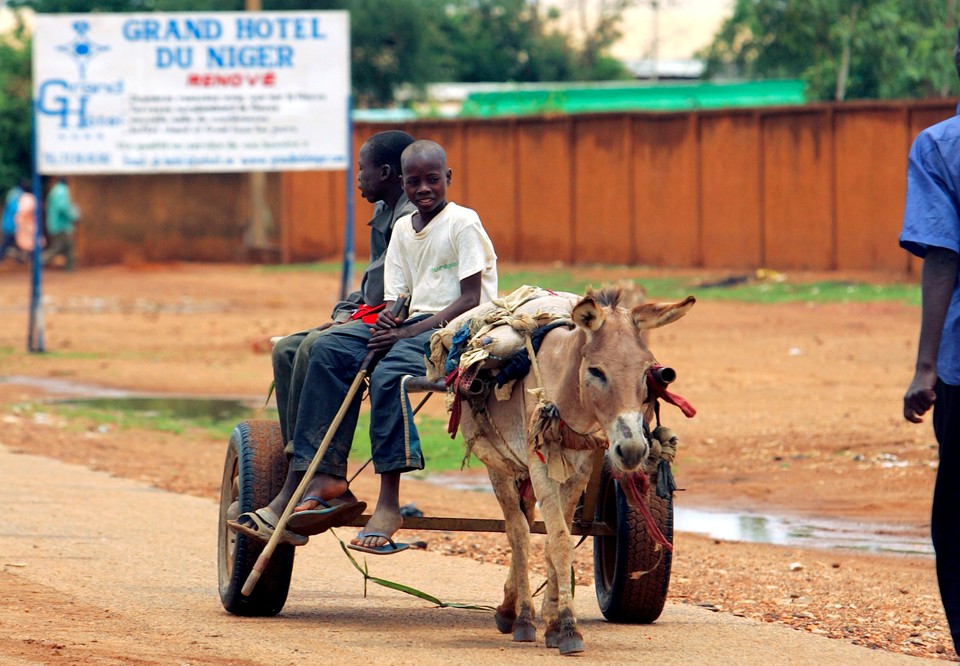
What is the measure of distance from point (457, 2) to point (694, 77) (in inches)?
529

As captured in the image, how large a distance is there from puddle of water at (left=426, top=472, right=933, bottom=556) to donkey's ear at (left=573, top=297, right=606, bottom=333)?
4.20 m

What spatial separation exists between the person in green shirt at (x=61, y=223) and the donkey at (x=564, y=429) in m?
29.2

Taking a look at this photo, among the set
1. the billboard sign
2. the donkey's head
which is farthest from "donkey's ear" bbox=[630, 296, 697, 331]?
the billboard sign

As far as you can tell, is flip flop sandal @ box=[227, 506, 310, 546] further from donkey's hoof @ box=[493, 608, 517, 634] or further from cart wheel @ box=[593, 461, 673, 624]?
cart wheel @ box=[593, 461, 673, 624]

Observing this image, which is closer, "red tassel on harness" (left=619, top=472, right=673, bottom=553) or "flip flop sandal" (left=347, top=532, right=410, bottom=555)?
"red tassel on harness" (left=619, top=472, right=673, bottom=553)

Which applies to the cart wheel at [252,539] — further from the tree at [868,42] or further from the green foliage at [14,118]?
the green foliage at [14,118]

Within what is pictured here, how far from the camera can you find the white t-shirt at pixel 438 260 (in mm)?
6480

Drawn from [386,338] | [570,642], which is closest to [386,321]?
[386,338]

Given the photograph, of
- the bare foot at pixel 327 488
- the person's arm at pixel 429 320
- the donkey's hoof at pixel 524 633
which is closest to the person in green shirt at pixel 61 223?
the person's arm at pixel 429 320

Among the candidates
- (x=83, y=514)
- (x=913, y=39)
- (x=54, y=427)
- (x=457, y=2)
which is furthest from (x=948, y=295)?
(x=457, y=2)

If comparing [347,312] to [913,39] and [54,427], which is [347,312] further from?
[913,39]

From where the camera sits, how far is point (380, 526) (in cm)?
616

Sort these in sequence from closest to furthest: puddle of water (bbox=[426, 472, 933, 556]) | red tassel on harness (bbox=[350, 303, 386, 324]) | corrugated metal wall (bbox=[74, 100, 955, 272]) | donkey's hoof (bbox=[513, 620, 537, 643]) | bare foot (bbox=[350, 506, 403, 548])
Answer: donkey's hoof (bbox=[513, 620, 537, 643])
bare foot (bbox=[350, 506, 403, 548])
red tassel on harness (bbox=[350, 303, 386, 324])
puddle of water (bbox=[426, 472, 933, 556])
corrugated metal wall (bbox=[74, 100, 955, 272])

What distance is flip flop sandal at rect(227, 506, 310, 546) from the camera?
6289 mm
